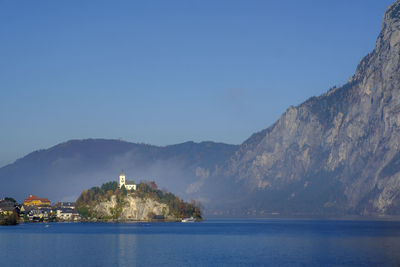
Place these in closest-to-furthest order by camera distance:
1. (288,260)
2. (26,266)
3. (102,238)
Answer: (26,266) < (288,260) < (102,238)

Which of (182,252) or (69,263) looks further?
(182,252)

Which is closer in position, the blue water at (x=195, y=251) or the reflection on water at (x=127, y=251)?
the blue water at (x=195, y=251)

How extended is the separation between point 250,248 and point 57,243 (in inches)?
1991

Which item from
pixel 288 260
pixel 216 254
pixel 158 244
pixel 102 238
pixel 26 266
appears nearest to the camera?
pixel 26 266

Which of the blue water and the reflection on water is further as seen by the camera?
the reflection on water

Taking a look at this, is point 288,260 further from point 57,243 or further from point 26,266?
point 57,243

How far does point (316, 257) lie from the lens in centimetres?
13525

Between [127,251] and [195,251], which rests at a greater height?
[127,251]

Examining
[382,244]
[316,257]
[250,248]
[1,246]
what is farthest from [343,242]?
[1,246]

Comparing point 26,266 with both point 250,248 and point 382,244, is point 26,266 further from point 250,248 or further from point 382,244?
point 382,244

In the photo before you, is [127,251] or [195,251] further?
[195,251]

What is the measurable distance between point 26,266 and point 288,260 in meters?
49.2

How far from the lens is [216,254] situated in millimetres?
144750

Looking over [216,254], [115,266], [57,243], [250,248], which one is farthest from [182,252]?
[57,243]
